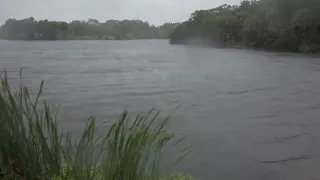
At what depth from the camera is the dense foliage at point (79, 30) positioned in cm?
11231

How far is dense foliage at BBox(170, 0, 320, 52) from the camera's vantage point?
49156mm

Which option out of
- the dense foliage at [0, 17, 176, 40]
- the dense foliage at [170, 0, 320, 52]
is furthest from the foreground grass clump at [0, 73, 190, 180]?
the dense foliage at [0, 17, 176, 40]

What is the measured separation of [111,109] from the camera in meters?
13.3

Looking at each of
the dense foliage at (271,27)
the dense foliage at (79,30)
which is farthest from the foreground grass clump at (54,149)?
the dense foliage at (79,30)

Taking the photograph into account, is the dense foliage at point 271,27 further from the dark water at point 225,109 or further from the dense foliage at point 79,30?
the dense foliage at point 79,30

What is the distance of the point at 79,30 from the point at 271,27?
266 ft

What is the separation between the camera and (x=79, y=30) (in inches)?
4924

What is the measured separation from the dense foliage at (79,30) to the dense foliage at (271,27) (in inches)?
1654

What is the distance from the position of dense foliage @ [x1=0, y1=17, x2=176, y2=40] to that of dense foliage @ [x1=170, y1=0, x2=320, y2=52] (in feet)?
138

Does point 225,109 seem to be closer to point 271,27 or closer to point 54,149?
point 54,149

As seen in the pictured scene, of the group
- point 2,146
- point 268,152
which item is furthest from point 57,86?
Answer: point 2,146

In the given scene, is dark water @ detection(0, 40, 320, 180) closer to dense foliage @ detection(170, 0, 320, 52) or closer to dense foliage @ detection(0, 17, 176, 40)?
dense foliage @ detection(170, 0, 320, 52)

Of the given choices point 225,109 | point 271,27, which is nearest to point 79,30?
point 271,27

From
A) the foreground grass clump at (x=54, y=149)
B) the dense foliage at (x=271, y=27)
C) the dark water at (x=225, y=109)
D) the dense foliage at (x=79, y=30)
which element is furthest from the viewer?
the dense foliage at (x=79, y=30)
